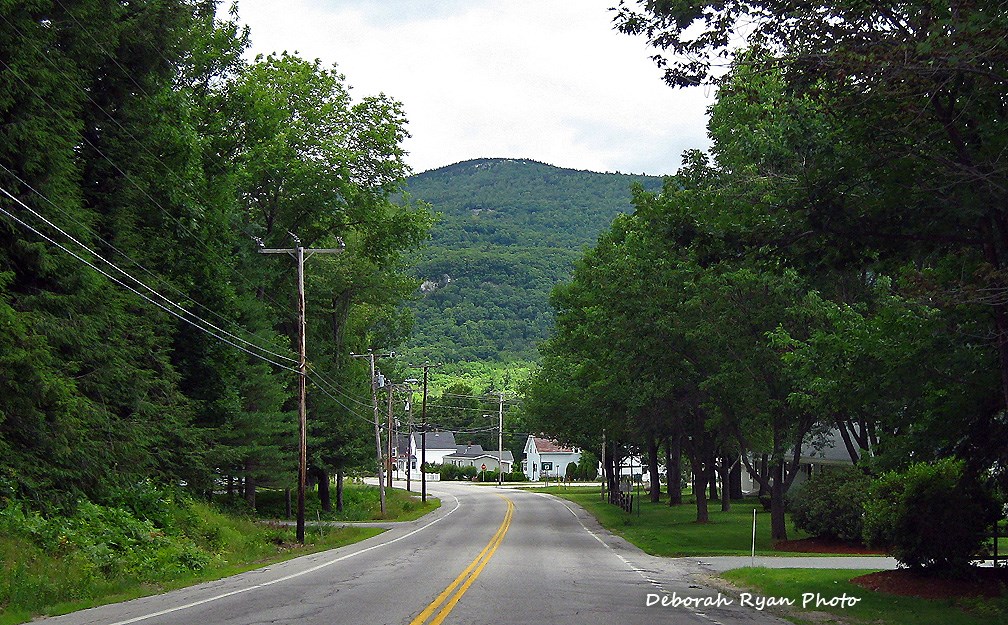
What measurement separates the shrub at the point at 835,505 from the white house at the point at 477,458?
117345 mm

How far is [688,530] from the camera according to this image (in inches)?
1531

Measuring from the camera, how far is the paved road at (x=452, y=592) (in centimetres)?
1298

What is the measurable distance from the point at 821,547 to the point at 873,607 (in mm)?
16331

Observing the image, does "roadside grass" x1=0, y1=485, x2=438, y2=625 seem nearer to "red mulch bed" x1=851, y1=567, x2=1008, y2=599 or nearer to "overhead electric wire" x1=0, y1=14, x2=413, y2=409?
"overhead electric wire" x1=0, y1=14, x2=413, y2=409

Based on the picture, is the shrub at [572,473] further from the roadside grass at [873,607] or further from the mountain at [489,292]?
the roadside grass at [873,607]

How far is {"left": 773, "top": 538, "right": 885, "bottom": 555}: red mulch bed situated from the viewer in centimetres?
2936

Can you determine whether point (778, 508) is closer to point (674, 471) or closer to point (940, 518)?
point (940, 518)

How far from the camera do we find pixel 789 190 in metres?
14.5

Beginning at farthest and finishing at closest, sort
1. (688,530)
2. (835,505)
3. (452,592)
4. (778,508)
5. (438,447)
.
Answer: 1. (438,447)
2. (688,530)
3. (778,508)
4. (835,505)
5. (452,592)

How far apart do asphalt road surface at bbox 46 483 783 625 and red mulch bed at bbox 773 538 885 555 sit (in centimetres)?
541

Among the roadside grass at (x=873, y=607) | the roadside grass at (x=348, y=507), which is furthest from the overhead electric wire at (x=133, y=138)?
the roadside grass at (x=873, y=607)

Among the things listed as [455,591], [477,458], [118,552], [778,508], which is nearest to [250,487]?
[118,552]

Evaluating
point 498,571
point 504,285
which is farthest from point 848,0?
point 504,285

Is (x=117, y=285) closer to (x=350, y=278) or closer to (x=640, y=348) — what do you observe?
(x=640, y=348)
